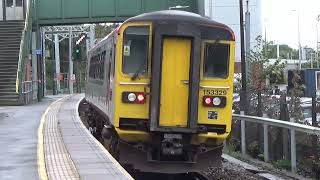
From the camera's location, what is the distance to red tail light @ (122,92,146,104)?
11.3 m

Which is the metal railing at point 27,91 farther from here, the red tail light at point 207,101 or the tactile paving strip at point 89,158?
the red tail light at point 207,101

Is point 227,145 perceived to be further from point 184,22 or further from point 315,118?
point 184,22

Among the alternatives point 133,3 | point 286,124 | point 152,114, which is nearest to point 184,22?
point 152,114

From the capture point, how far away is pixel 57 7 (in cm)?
3994

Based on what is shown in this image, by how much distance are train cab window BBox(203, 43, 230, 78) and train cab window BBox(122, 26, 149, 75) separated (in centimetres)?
111

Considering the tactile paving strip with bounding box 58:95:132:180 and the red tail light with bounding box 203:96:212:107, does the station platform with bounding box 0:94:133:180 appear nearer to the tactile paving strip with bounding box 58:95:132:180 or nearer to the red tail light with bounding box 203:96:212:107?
the tactile paving strip with bounding box 58:95:132:180

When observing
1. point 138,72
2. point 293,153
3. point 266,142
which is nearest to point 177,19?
point 138,72

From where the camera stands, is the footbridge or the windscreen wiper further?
the footbridge

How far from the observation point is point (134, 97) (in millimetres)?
11359

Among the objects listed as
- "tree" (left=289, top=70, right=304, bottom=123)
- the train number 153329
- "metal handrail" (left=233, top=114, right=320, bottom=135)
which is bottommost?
"metal handrail" (left=233, top=114, right=320, bottom=135)

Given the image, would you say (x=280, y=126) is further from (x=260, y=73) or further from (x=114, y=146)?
(x=260, y=73)

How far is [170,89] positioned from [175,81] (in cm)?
17

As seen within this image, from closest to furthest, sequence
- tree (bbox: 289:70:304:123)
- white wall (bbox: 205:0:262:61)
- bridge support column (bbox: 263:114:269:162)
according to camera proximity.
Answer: bridge support column (bbox: 263:114:269:162) → tree (bbox: 289:70:304:123) → white wall (bbox: 205:0:262:61)

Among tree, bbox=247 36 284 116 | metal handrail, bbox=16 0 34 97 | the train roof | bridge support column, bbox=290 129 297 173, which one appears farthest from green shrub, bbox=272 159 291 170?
metal handrail, bbox=16 0 34 97
